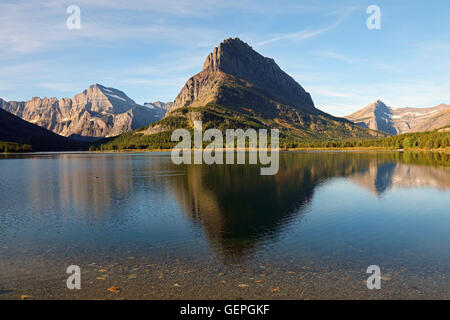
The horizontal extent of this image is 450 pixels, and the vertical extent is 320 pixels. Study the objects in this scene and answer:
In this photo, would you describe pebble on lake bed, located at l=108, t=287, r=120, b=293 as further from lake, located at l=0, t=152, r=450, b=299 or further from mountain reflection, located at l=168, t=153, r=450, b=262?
mountain reflection, located at l=168, t=153, r=450, b=262

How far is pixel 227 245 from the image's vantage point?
31750mm

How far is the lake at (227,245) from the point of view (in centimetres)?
2209

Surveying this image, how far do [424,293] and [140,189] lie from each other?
61.7m

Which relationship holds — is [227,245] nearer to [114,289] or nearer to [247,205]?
[114,289]

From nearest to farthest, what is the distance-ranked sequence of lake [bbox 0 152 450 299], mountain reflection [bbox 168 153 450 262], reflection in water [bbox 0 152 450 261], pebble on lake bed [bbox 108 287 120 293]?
1. pebble on lake bed [bbox 108 287 120 293]
2. lake [bbox 0 152 450 299]
3. mountain reflection [bbox 168 153 450 262]
4. reflection in water [bbox 0 152 450 261]

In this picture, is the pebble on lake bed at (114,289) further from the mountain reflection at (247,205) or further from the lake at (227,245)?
the mountain reflection at (247,205)

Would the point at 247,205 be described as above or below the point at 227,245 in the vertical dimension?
above

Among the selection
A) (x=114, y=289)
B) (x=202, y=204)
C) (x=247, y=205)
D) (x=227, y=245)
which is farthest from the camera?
(x=202, y=204)

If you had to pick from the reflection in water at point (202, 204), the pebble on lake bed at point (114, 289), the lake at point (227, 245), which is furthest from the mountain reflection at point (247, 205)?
the pebble on lake bed at point (114, 289)

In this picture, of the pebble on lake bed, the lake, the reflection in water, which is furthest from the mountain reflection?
the pebble on lake bed

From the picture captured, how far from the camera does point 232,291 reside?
21.5 metres

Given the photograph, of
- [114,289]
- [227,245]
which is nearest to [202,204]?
[227,245]

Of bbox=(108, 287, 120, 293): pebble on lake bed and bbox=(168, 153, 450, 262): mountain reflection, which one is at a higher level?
bbox=(168, 153, 450, 262): mountain reflection

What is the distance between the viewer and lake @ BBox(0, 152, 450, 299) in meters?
22.1
